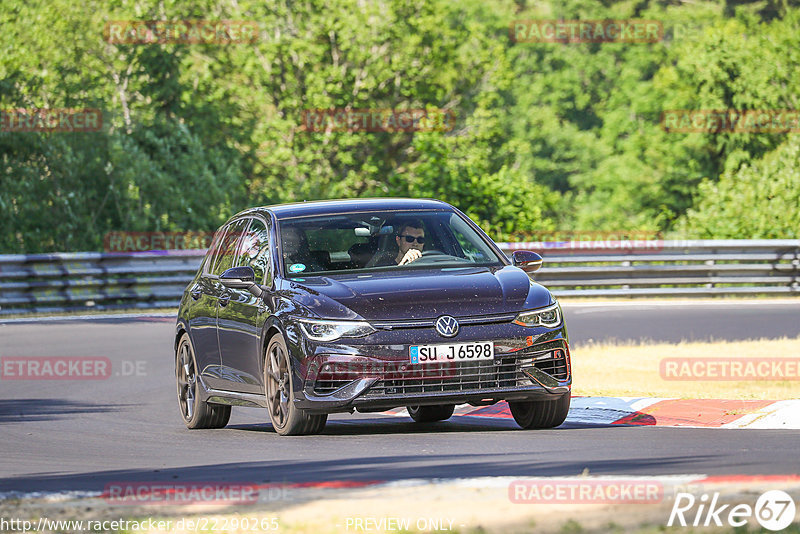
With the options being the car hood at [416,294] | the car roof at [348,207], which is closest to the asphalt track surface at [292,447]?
the car hood at [416,294]

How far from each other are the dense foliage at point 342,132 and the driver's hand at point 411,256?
73.0 ft

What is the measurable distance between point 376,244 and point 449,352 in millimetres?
1443

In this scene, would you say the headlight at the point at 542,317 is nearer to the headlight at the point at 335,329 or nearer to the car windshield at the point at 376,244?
the car windshield at the point at 376,244

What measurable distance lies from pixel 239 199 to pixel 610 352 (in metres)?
21.3

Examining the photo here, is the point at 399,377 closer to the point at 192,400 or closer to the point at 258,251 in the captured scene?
the point at 258,251

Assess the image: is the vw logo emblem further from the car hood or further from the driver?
the driver

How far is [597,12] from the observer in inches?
2943

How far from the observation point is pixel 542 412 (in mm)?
10344

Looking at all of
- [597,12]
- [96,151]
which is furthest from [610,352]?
[597,12]

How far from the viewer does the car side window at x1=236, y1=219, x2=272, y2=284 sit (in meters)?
10.7

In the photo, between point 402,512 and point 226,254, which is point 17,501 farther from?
point 226,254

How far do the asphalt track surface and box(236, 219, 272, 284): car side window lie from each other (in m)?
1.15

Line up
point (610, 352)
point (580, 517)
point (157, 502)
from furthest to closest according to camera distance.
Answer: point (610, 352) → point (157, 502) → point (580, 517)

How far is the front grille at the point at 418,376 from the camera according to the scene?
9547mm
